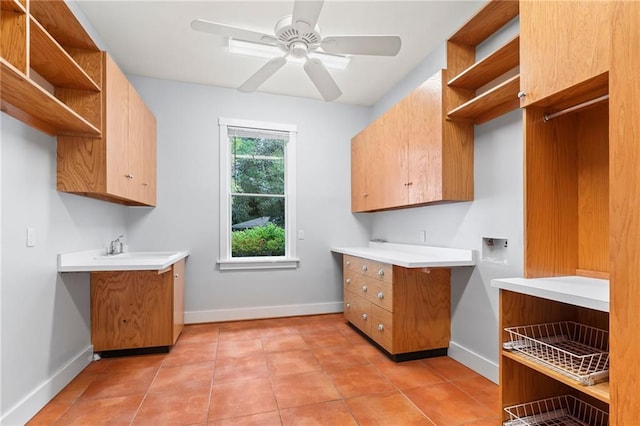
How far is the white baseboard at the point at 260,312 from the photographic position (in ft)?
12.1

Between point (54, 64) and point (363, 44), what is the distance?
6.54ft

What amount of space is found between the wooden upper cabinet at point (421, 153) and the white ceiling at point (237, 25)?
479 millimetres

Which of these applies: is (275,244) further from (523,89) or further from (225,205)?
(523,89)

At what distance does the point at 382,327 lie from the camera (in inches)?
108

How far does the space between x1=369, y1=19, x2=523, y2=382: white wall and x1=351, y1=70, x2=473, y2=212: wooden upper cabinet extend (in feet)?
0.50

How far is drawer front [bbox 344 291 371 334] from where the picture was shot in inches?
120

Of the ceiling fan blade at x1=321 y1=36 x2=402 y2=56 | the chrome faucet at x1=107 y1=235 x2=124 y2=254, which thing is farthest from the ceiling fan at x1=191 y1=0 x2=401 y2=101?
the chrome faucet at x1=107 y1=235 x2=124 y2=254

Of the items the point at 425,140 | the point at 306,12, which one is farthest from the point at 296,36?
the point at 425,140

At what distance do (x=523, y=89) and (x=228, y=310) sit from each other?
140 inches

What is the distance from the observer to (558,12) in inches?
56.1

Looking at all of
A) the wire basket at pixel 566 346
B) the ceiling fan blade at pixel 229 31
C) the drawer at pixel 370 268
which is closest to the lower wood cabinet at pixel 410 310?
the drawer at pixel 370 268

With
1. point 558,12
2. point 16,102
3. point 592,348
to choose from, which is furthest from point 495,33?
point 16,102

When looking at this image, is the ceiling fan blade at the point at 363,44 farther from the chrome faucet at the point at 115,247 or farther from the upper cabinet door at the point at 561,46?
the chrome faucet at the point at 115,247

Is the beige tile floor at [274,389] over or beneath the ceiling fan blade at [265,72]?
beneath
